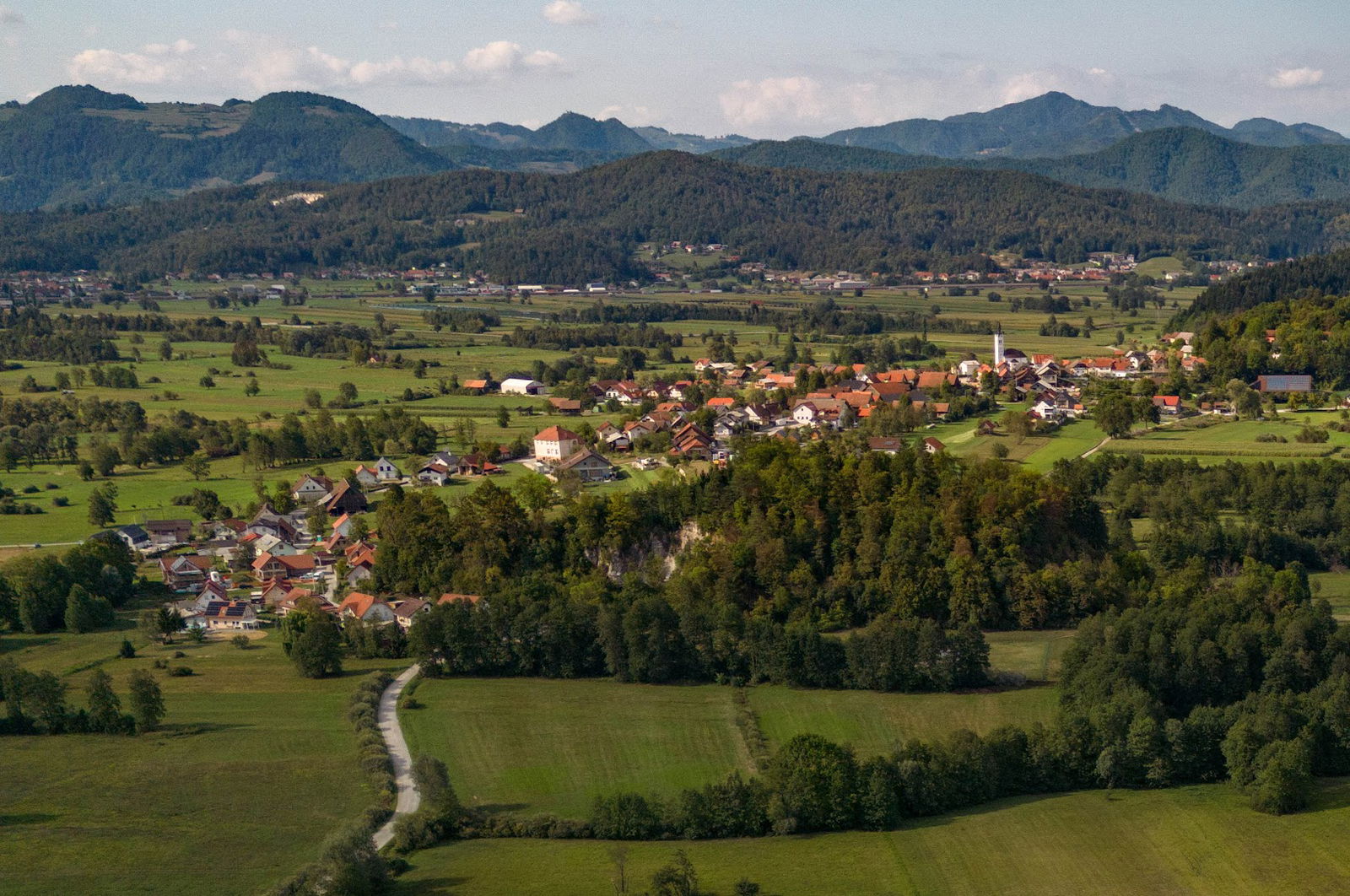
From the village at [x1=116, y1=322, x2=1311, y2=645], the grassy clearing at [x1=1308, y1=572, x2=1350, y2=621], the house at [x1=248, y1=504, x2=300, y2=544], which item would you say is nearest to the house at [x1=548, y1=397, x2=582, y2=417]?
the village at [x1=116, y1=322, x2=1311, y2=645]

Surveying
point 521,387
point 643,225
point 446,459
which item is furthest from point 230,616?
point 643,225

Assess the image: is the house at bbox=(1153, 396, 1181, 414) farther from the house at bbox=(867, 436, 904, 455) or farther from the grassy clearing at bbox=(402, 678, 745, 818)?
the grassy clearing at bbox=(402, 678, 745, 818)

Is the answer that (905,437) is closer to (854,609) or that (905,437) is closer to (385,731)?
(854,609)

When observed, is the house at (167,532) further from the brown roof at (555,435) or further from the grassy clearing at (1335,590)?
the grassy clearing at (1335,590)

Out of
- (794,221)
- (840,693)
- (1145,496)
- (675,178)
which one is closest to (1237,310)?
(1145,496)

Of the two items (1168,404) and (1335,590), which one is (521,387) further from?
(1335,590)
